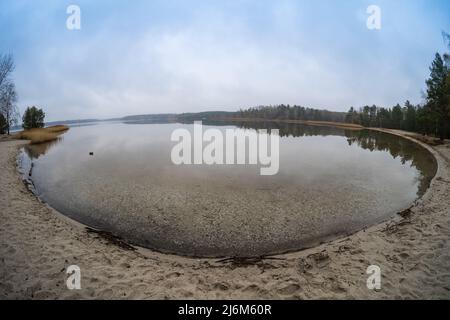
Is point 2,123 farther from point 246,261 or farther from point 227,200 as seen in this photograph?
point 246,261

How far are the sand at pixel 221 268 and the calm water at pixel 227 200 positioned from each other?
1.03 metres

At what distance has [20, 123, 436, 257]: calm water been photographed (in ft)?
29.5

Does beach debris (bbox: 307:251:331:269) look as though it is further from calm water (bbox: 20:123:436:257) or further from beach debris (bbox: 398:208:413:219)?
beach debris (bbox: 398:208:413:219)

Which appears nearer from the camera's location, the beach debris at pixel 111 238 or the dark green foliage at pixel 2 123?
the beach debris at pixel 111 238

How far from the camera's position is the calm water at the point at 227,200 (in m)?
8.99

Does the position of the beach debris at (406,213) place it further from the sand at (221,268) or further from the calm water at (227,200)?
the sand at (221,268)

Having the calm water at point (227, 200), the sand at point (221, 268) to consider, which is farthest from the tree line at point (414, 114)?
the sand at point (221, 268)

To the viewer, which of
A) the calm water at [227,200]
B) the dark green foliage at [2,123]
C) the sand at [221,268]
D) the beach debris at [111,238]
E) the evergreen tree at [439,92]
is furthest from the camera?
the dark green foliage at [2,123]

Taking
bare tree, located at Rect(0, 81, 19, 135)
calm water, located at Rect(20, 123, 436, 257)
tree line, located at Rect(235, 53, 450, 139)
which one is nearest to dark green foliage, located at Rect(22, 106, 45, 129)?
bare tree, located at Rect(0, 81, 19, 135)

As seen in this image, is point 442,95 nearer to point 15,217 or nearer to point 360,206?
point 360,206

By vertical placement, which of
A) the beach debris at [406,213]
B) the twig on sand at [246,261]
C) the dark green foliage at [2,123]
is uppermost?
the dark green foliage at [2,123]

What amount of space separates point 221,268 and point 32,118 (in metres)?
72.7

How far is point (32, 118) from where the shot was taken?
56469 millimetres

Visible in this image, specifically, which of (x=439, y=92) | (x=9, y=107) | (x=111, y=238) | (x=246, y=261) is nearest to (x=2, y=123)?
(x=9, y=107)
